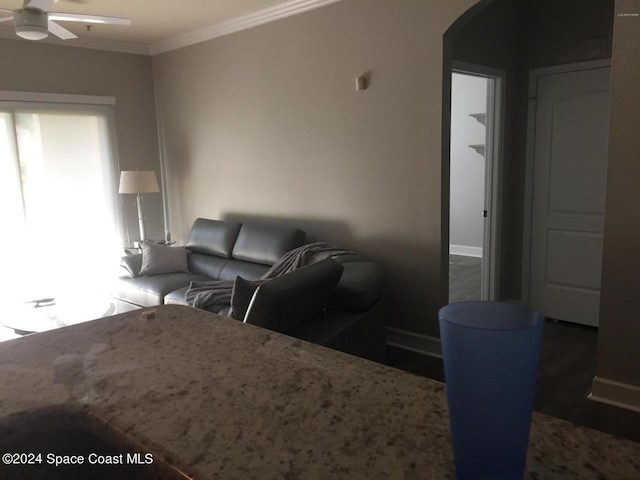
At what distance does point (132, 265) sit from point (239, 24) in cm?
244

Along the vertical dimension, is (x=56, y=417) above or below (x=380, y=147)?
below

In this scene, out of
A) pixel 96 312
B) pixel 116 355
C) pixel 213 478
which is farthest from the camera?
pixel 96 312

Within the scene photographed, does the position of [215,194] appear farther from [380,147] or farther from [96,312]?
[380,147]

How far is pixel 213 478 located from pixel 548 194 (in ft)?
14.0

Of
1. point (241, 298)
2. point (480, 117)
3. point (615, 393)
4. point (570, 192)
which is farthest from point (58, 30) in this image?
point (480, 117)

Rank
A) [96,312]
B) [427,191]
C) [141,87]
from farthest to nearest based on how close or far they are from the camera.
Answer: [141,87]
[96,312]
[427,191]

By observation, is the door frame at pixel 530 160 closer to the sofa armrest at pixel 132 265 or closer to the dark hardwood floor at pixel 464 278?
the dark hardwood floor at pixel 464 278

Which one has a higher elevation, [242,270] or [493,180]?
[493,180]

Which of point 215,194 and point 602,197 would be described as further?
point 215,194

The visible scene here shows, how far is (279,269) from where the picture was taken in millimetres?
3977

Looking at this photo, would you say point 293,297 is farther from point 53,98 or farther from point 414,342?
point 53,98

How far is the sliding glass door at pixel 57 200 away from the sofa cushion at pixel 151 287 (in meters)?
0.92

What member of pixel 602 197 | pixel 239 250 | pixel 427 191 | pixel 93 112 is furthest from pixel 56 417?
pixel 93 112

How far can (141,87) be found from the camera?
5738 millimetres
